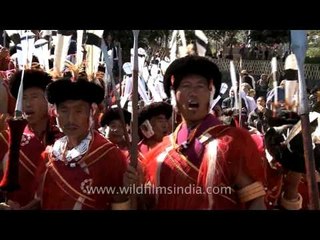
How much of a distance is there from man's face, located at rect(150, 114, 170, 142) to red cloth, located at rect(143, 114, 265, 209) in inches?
21.4

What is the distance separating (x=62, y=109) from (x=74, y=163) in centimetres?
30

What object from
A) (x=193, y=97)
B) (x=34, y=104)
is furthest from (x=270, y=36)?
(x=34, y=104)

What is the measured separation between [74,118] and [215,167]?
80cm

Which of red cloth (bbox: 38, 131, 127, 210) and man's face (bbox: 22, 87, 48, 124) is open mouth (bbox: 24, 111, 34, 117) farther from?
red cloth (bbox: 38, 131, 127, 210)

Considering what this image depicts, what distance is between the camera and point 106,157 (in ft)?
10.3

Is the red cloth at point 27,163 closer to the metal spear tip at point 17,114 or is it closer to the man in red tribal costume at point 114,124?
the metal spear tip at point 17,114

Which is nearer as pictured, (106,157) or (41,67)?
(106,157)

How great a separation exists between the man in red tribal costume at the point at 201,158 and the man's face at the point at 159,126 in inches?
18.5

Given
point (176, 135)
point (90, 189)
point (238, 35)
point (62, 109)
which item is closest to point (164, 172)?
point (176, 135)

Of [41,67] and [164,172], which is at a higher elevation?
[41,67]

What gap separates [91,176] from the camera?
3125 mm

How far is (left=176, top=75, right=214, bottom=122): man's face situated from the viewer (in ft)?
9.83

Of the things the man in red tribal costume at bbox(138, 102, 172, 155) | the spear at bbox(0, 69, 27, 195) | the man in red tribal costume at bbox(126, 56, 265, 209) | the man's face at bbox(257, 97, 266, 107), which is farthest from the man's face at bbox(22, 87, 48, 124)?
the man's face at bbox(257, 97, 266, 107)
